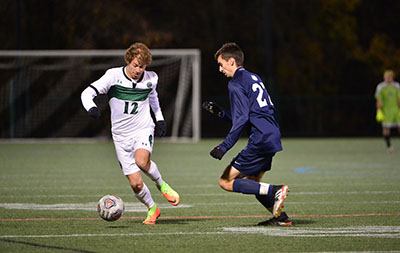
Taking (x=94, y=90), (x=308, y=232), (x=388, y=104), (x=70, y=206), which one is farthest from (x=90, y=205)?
(x=388, y=104)

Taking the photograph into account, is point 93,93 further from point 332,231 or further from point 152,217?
point 332,231

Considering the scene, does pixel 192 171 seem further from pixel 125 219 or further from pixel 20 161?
pixel 125 219

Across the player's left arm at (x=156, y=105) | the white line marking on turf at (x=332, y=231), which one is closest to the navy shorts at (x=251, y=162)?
the white line marking on turf at (x=332, y=231)

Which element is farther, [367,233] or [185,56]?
[185,56]

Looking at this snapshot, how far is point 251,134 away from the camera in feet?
25.1

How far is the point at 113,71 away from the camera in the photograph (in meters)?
8.30

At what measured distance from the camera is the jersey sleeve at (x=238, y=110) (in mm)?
7341

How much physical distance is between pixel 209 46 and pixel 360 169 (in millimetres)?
20426

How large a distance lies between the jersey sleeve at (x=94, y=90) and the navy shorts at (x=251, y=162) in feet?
5.12

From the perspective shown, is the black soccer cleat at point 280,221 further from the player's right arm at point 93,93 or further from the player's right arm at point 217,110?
the player's right arm at point 93,93

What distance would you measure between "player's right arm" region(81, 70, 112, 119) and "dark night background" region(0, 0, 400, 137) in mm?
22356

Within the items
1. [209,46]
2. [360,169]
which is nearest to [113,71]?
[360,169]

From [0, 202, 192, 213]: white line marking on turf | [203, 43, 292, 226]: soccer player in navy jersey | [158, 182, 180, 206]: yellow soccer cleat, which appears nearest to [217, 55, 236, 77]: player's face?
[203, 43, 292, 226]: soccer player in navy jersey

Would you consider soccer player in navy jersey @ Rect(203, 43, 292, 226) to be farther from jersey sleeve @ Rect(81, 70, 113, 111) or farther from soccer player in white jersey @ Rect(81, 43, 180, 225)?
jersey sleeve @ Rect(81, 70, 113, 111)
